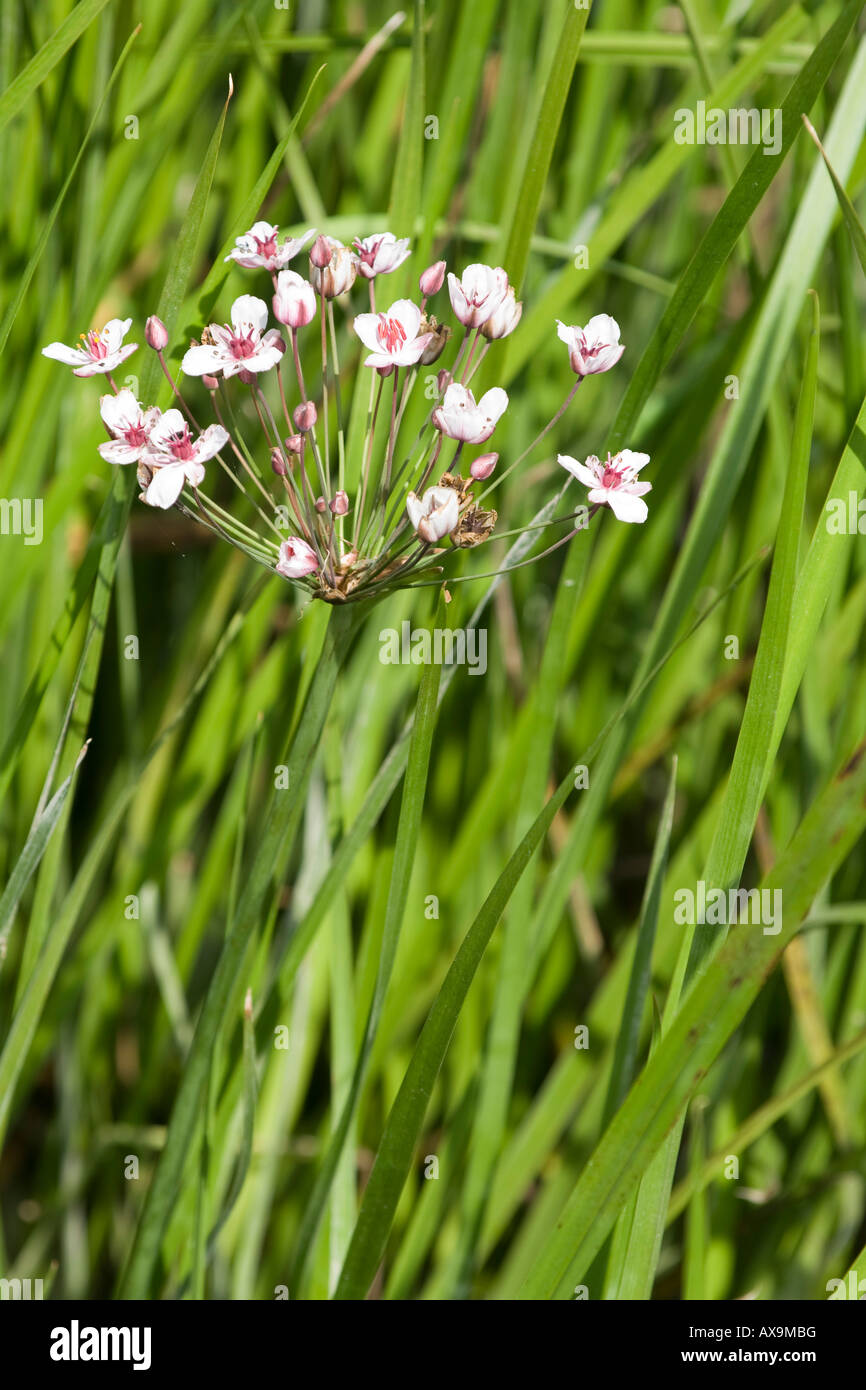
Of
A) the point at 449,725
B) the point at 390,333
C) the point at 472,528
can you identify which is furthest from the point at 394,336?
the point at 449,725

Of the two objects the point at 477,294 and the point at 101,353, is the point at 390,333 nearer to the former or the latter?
the point at 477,294

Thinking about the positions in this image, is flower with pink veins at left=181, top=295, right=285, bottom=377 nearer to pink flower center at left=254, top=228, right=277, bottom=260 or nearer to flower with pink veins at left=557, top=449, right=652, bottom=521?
pink flower center at left=254, top=228, right=277, bottom=260

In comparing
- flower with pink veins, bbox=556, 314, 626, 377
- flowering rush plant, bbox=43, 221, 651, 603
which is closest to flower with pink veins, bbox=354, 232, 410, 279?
flowering rush plant, bbox=43, 221, 651, 603

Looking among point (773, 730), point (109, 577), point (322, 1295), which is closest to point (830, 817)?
point (773, 730)

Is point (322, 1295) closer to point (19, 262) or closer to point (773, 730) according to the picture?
point (773, 730)

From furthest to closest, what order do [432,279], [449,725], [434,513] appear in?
[449,725] → [432,279] → [434,513]
